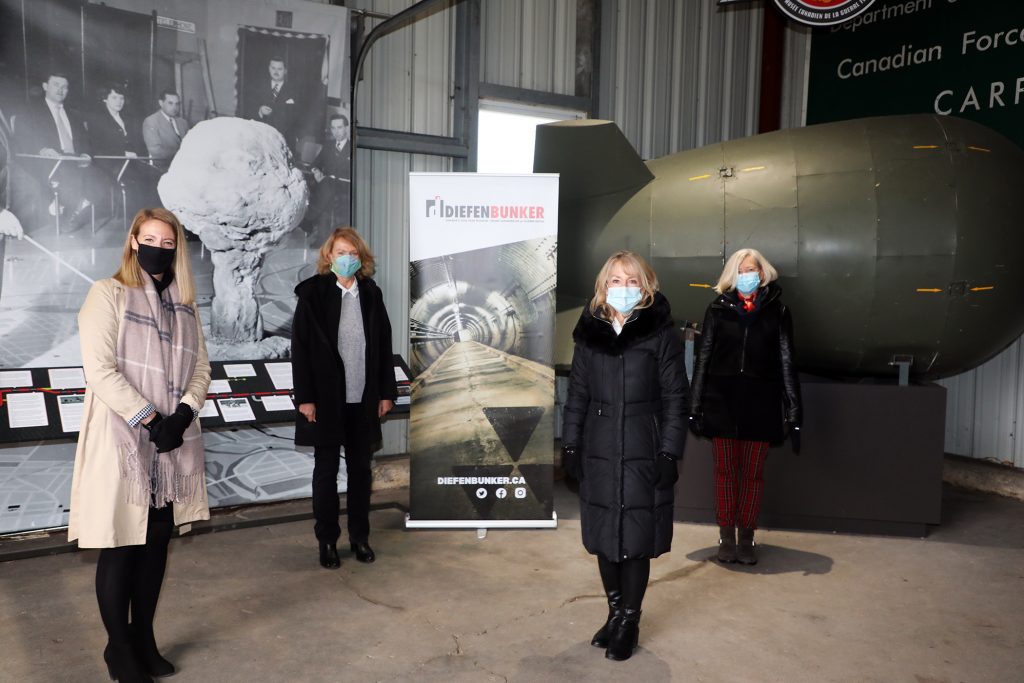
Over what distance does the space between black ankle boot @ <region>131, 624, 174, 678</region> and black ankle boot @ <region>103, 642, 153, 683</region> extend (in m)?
0.09

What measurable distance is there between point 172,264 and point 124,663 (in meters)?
1.26

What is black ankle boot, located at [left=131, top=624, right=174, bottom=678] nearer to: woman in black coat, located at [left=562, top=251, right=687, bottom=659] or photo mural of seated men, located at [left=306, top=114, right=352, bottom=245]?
woman in black coat, located at [left=562, top=251, right=687, bottom=659]

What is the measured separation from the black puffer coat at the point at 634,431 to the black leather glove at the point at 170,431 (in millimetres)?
1336

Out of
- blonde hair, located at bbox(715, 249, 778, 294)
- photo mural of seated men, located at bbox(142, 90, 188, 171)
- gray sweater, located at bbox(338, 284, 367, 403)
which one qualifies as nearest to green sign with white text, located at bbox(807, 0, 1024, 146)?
blonde hair, located at bbox(715, 249, 778, 294)

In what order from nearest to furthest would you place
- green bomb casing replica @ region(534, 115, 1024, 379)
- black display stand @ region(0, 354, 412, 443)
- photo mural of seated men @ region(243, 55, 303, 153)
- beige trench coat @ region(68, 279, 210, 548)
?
beige trench coat @ region(68, 279, 210, 548), black display stand @ region(0, 354, 412, 443), green bomb casing replica @ region(534, 115, 1024, 379), photo mural of seated men @ region(243, 55, 303, 153)

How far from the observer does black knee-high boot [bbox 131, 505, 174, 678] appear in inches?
96.7

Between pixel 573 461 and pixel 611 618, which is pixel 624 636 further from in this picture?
pixel 573 461

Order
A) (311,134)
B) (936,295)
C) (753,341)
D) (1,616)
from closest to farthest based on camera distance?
(1,616) → (753,341) → (936,295) → (311,134)

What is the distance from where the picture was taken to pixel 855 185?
4109mm

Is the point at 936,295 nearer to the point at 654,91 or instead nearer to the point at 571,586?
the point at 571,586

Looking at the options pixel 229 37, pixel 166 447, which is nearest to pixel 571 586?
pixel 166 447

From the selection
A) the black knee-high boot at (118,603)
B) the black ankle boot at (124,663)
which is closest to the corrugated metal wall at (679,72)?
the black knee-high boot at (118,603)

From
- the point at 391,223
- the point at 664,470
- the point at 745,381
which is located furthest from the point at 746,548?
the point at 391,223

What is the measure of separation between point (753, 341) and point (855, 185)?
3.75 feet
